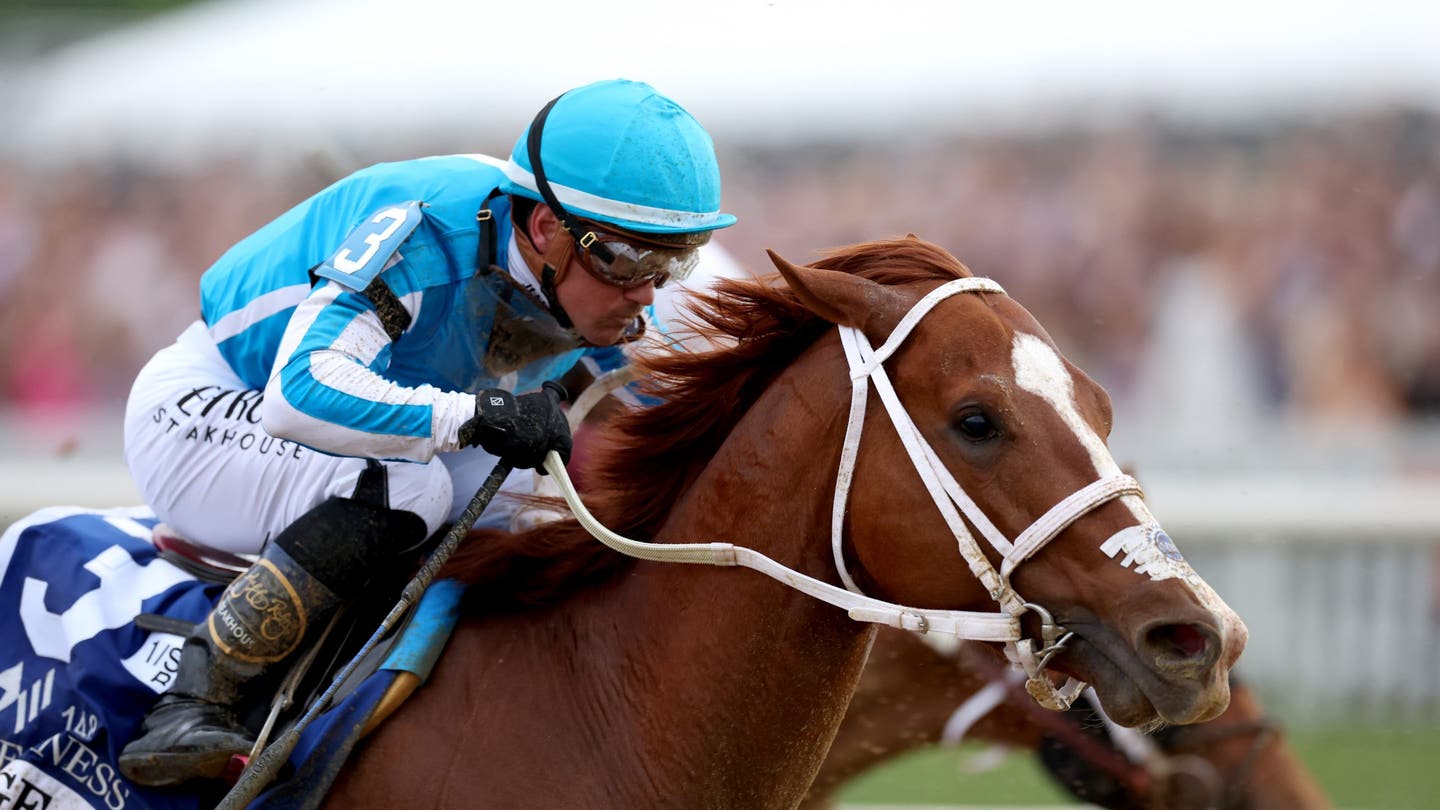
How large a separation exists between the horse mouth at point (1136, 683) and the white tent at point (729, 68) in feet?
24.1

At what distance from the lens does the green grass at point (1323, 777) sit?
282 inches

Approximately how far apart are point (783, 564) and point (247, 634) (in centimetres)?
104

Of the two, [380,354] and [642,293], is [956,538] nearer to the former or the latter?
[642,293]

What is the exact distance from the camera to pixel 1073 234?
9586 millimetres

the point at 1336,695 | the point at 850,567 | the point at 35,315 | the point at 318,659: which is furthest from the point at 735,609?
the point at 35,315

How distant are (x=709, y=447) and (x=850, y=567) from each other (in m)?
0.42

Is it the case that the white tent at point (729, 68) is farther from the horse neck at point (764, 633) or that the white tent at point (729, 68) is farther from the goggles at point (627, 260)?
the horse neck at point (764, 633)

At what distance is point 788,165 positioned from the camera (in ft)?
34.4

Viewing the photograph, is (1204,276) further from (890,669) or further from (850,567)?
(850,567)

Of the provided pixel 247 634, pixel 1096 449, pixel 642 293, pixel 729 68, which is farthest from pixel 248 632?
pixel 729 68

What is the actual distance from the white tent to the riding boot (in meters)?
6.72

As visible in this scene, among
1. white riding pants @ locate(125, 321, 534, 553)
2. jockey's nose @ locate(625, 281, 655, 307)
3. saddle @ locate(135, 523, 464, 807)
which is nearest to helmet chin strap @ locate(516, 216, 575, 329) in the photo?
jockey's nose @ locate(625, 281, 655, 307)

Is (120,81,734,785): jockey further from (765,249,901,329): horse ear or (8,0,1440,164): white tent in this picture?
(8,0,1440,164): white tent

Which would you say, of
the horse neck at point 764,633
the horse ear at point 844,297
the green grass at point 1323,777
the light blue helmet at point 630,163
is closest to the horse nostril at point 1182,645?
the horse neck at point 764,633
